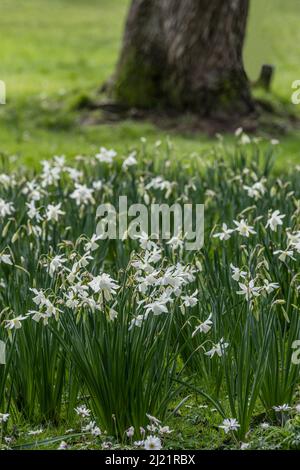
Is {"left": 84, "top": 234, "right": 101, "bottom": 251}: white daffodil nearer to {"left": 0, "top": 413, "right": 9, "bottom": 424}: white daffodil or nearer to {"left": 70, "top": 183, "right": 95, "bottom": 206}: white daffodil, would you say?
{"left": 0, "top": 413, "right": 9, "bottom": 424}: white daffodil

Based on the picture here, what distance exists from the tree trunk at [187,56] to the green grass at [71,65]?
0.52m

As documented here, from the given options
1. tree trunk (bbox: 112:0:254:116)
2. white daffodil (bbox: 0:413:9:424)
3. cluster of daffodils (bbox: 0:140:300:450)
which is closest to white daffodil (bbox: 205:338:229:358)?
cluster of daffodils (bbox: 0:140:300:450)

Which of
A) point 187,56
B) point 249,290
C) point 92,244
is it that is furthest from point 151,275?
point 187,56

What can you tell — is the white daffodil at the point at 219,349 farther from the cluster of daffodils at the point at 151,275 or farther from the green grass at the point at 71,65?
the green grass at the point at 71,65

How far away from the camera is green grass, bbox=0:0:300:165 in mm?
7590

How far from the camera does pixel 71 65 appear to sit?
1669 cm

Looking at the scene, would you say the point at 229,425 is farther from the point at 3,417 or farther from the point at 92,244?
the point at 92,244

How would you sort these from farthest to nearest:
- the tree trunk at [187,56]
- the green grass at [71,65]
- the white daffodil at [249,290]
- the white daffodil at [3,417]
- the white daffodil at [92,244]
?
the tree trunk at [187,56], the green grass at [71,65], the white daffodil at [92,244], the white daffodil at [249,290], the white daffodil at [3,417]

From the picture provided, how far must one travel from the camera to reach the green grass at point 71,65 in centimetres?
759

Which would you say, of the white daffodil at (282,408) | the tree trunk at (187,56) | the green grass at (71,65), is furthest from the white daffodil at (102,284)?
the tree trunk at (187,56)

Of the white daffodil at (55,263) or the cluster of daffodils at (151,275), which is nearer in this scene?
the cluster of daffodils at (151,275)

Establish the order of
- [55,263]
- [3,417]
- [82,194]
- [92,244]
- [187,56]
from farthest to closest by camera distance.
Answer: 1. [187,56]
2. [82,194]
3. [92,244]
4. [55,263]
5. [3,417]

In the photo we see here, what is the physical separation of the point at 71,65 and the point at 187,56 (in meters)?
6.95
